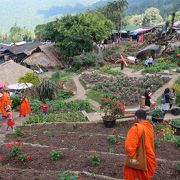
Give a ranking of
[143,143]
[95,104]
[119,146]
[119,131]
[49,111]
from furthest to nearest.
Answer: [95,104] < [49,111] < [119,131] < [119,146] < [143,143]

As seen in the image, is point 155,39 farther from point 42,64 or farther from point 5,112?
point 5,112

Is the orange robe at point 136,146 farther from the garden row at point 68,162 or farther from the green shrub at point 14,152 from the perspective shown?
the green shrub at point 14,152

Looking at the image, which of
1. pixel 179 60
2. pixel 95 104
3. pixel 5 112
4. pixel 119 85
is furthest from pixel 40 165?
pixel 179 60

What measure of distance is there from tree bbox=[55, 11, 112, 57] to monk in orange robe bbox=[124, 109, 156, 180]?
3095 centimetres

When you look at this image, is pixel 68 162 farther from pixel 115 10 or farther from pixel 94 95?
pixel 115 10

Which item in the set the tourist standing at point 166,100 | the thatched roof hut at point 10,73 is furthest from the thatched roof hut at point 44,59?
the tourist standing at point 166,100

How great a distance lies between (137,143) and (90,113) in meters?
11.4

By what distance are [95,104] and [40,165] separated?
36.4 ft

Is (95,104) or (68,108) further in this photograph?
(95,104)

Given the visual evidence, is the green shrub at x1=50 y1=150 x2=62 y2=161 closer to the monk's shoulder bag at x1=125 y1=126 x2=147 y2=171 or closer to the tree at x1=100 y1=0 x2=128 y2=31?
the monk's shoulder bag at x1=125 y1=126 x2=147 y2=171

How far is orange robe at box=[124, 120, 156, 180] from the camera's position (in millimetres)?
6000

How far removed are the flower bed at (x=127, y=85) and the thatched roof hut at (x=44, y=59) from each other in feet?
46.8

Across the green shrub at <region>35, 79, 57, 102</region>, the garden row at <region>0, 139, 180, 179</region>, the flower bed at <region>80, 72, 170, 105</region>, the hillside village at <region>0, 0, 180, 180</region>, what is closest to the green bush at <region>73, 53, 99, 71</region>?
the hillside village at <region>0, 0, 180, 180</region>

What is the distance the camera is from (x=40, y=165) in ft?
28.5
